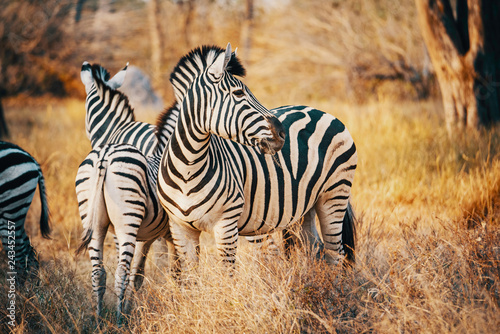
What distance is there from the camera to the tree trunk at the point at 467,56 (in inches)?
259

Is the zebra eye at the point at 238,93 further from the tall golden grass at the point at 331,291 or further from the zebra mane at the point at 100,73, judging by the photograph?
the zebra mane at the point at 100,73

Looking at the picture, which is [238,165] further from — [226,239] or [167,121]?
[167,121]

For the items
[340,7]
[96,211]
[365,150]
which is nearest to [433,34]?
[365,150]

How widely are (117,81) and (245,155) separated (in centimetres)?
191

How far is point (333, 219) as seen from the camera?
3705mm

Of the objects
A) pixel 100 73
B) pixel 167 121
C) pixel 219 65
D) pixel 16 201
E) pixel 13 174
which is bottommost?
pixel 16 201

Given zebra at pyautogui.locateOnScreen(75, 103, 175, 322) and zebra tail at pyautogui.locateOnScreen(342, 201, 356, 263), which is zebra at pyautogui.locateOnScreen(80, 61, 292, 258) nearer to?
zebra at pyautogui.locateOnScreen(75, 103, 175, 322)

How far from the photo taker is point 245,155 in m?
3.36

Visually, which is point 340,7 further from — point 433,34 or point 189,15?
point 433,34

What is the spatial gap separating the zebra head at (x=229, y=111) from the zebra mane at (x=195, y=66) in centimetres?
6

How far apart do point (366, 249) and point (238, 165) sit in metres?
1.57

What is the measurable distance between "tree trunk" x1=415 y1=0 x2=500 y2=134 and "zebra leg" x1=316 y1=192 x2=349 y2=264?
391 centimetres

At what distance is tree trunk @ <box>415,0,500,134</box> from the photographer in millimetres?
6577

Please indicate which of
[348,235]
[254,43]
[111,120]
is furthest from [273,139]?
[254,43]
